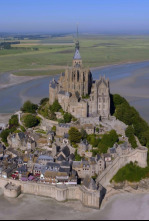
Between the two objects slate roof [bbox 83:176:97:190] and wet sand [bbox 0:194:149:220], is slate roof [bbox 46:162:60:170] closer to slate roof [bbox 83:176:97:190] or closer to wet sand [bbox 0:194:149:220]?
wet sand [bbox 0:194:149:220]

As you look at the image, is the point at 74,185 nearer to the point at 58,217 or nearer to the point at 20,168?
the point at 58,217

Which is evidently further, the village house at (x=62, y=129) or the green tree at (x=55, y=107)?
the green tree at (x=55, y=107)

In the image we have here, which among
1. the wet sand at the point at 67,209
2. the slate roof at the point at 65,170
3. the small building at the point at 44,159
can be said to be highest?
the small building at the point at 44,159

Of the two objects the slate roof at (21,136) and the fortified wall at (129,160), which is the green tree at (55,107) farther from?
the fortified wall at (129,160)

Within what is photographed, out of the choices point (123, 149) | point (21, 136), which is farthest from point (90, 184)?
point (21, 136)

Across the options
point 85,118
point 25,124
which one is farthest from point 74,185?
point 25,124

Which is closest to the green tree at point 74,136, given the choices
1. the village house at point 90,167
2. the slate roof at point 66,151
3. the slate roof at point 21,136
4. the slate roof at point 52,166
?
the slate roof at point 66,151

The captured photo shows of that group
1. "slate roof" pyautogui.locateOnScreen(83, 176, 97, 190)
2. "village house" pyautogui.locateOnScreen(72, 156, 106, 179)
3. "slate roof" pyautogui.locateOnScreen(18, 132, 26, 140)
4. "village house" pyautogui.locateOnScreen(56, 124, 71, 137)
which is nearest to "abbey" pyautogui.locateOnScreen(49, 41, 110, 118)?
"village house" pyautogui.locateOnScreen(56, 124, 71, 137)
